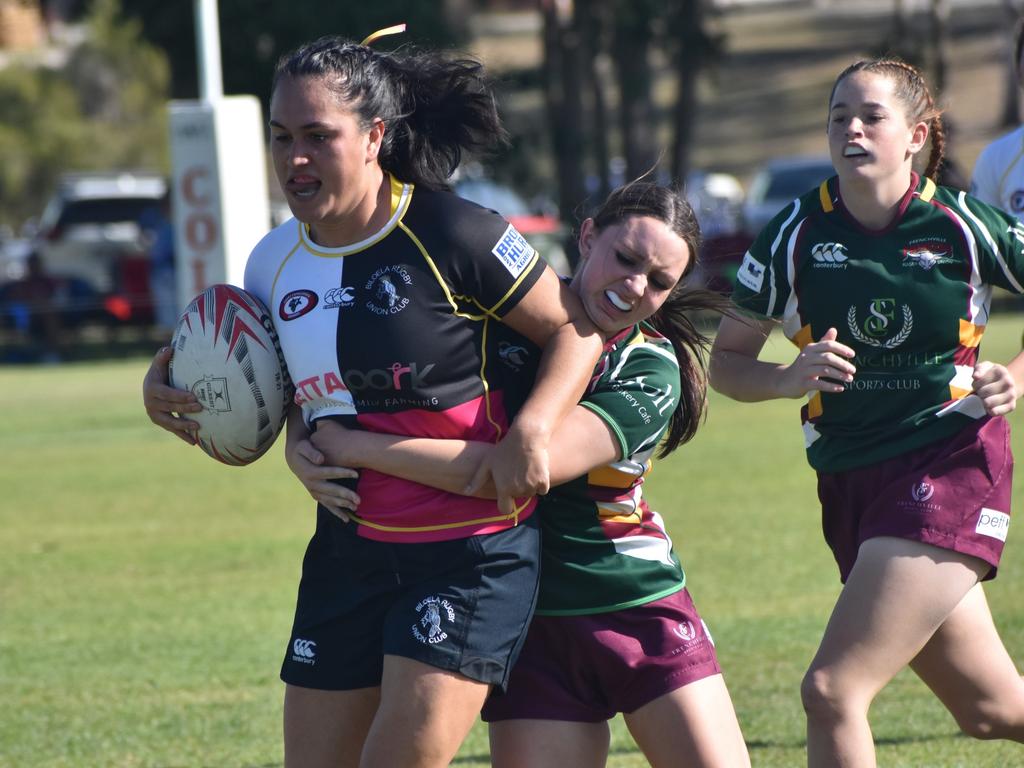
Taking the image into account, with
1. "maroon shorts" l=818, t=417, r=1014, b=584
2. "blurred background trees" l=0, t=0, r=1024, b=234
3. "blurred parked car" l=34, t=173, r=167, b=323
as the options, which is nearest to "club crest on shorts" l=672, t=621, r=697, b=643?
"maroon shorts" l=818, t=417, r=1014, b=584

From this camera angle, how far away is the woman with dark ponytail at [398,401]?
11.1 feet

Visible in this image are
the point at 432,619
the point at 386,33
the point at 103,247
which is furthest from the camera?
the point at 103,247

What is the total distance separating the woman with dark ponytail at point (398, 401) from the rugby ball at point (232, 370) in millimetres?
98

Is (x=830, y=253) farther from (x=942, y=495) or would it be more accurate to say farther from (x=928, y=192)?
(x=942, y=495)

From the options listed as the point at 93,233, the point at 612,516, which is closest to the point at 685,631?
the point at 612,516

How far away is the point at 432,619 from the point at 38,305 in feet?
78.6

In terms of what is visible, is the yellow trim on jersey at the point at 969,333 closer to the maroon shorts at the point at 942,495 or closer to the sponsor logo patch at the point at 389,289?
the maroon shorts at the point at 942,495

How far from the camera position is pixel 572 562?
Result: 3662 millimetres

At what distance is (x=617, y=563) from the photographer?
144 inches

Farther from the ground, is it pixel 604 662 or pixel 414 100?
pixel 414 100

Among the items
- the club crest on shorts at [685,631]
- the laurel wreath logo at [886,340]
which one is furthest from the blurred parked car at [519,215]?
the club crest on shorts at [685,631]

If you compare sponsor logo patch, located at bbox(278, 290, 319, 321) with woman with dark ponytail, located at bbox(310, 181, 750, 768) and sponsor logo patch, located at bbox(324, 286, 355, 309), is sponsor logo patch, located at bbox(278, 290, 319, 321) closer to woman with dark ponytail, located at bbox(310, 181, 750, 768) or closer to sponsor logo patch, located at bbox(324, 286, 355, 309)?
sponsor logo patch, located at bbox(324, 286, 355, 309)

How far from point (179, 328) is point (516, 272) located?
905 mm

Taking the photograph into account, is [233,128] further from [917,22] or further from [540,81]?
[917,22]
